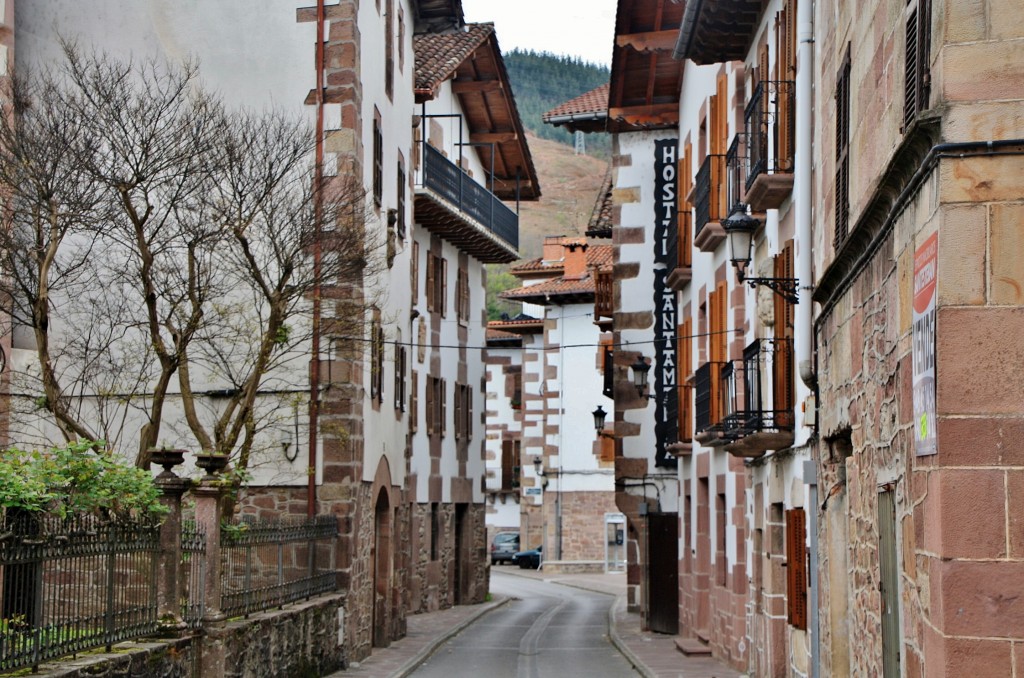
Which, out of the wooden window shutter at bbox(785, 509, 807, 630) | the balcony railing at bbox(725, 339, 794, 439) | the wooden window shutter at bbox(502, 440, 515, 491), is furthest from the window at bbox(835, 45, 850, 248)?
the wooden window shutter at bbox(502, 440, 515, 491)

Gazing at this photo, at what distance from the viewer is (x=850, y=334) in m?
10.9

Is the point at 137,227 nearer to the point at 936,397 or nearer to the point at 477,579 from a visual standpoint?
the point at 936,397

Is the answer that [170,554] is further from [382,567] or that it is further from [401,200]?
[401,200]

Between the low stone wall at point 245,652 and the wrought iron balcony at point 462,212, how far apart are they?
1217 centimetres

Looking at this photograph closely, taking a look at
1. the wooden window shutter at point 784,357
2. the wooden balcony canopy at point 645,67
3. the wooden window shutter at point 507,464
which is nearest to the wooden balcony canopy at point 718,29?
the wooden window shutter at point 784,357

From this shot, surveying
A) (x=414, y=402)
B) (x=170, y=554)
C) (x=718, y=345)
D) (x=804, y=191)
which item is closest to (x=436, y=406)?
(x=414, y=402)

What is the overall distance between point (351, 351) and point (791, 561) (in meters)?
9.73

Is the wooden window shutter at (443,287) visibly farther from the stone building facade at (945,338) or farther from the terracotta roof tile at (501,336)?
the stone building facade at (945,338)

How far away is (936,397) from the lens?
7.35 m

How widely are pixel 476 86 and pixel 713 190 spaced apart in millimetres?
17621

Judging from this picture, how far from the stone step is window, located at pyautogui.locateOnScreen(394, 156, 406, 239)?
28.8 feet

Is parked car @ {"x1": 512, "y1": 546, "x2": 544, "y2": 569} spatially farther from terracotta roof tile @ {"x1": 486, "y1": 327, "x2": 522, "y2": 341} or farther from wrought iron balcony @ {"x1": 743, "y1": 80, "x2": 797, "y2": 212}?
wrought iron balcony @ {"x1": 743, "y1": 80, "x2": 797, "y2": 212}

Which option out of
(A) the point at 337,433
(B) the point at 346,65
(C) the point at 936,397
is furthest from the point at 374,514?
(C) the point at 936,397

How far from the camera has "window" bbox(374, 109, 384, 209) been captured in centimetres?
2675
